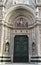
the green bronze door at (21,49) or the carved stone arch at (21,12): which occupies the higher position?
the carved stone arch at (21,12)

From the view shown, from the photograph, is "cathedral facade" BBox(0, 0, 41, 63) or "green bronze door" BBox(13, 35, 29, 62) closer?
"cathedral facade" BBox(0, 0, 41, 63)

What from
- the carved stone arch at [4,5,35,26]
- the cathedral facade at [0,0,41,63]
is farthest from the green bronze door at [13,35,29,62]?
the carved stone arch at [4,5,35,26]

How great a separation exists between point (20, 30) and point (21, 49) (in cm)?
191

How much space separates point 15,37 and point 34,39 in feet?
6.66

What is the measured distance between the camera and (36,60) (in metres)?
13.4

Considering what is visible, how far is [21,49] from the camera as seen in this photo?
48.0ft

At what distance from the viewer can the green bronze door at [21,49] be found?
1444 centimetres

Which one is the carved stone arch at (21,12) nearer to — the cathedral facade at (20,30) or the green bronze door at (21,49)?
the cathedral facade at (20,30)

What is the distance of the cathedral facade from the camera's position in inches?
546

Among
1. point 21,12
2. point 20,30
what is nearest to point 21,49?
point 20,30

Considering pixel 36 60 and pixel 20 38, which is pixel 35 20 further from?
pixel 36 60

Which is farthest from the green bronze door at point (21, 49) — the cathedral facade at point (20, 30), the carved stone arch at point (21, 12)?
the carved stone arch at point (21, 12)

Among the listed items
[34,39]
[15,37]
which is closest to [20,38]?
[15,37]

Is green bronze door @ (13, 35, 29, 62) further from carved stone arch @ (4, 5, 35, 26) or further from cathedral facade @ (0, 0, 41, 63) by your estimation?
carved stone arch @ (4, 5, 35, 26)
